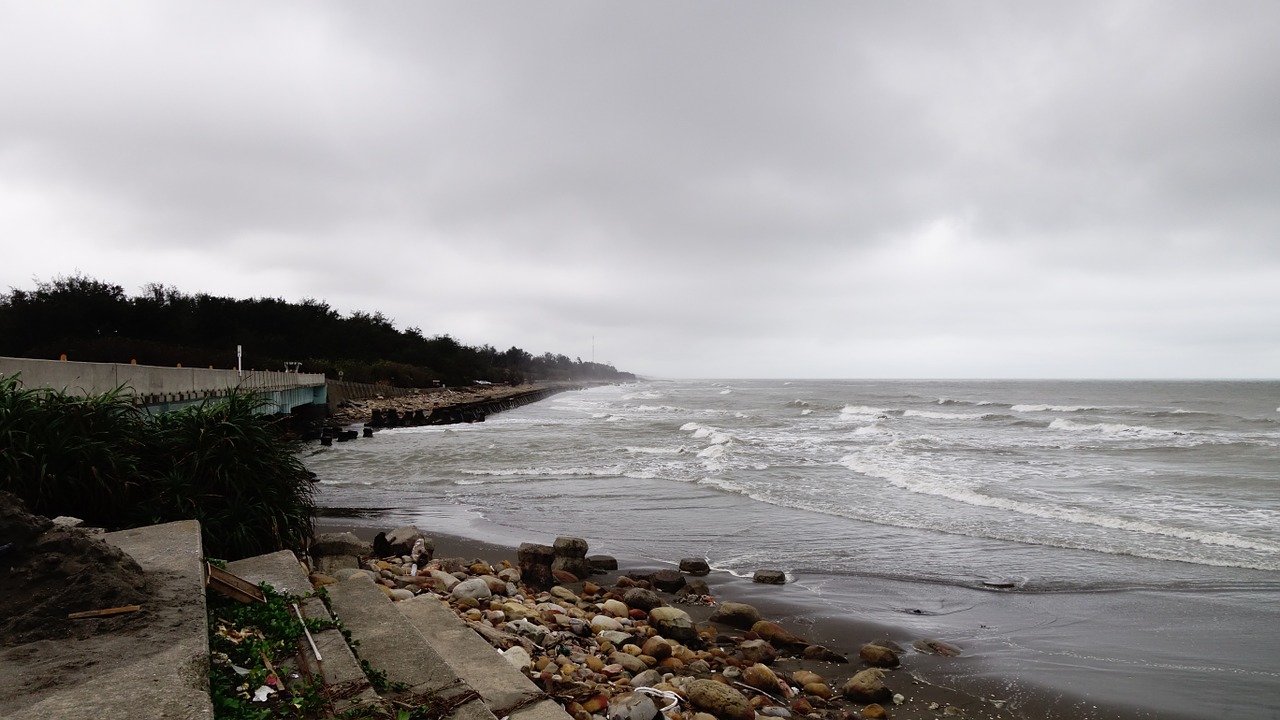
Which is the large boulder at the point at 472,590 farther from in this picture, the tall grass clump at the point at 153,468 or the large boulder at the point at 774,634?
the large boulder at the point at 774,634

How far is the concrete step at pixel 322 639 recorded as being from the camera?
10.9 feet

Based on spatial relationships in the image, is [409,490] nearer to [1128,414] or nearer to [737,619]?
[737,619]

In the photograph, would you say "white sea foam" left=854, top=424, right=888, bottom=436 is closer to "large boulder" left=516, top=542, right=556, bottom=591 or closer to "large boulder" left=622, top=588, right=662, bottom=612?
"large boulder" left=516, top=542, right=556, bottom=591

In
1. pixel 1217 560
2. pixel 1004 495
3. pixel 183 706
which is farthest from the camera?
pixel 1004 495

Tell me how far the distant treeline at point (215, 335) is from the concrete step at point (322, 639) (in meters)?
29.6

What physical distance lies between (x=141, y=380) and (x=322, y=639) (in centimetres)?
1270

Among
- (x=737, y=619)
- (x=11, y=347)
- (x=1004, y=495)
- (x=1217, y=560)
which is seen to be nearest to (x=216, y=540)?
(x=737, y=619)

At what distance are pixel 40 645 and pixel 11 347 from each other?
162 ft

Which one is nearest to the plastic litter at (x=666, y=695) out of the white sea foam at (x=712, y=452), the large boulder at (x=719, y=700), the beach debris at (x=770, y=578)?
the large boulder at (x=719, y=700)

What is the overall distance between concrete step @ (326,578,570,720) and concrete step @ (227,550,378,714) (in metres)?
0.20

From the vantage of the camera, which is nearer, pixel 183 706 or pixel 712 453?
pixel 183 706

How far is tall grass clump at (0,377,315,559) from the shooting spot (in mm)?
6367

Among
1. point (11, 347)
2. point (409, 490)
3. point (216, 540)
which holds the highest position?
point (11, 347)

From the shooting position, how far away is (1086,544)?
11203 mm
